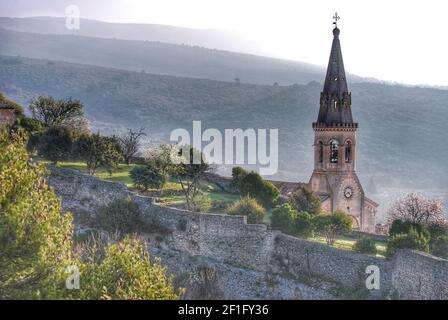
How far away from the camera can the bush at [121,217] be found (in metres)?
43.5

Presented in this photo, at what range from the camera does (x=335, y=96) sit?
60.6 meters

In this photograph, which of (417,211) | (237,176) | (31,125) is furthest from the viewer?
(31,125)

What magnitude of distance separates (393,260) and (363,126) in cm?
16071

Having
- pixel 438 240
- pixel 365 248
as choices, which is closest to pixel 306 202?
pixel 438 240

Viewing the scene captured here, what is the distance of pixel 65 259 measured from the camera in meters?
29.8

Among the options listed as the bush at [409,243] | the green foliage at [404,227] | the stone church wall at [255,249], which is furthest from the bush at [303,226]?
the bush at [409,243]

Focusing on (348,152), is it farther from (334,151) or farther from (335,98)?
(335,98)

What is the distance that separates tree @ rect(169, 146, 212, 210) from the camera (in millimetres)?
53406

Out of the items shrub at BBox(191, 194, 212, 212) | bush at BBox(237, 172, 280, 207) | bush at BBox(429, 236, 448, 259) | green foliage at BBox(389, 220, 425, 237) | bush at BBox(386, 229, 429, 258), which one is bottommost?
bush at BBox(429, 236, 448, 259)

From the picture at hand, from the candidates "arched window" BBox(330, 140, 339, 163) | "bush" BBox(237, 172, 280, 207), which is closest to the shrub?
"bush" BBox(237, 172, 280, 207)

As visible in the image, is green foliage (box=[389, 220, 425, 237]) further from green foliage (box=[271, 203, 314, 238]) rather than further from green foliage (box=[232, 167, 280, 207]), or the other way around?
green foliage (box=[232, 167, 280, 207])

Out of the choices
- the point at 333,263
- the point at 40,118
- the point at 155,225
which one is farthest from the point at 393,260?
the point at 40,118

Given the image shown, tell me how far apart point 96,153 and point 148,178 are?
16.1ft

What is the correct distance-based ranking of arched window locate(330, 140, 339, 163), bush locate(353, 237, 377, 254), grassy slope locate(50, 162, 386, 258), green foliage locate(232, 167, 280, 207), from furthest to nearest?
arched window locate(330, 140, 339, 163) < green foliage locate(232, 167, 280, 207) < grassy slope locate(50, 162, 386, 258) < bush locate(353, 237, 377, 254)
